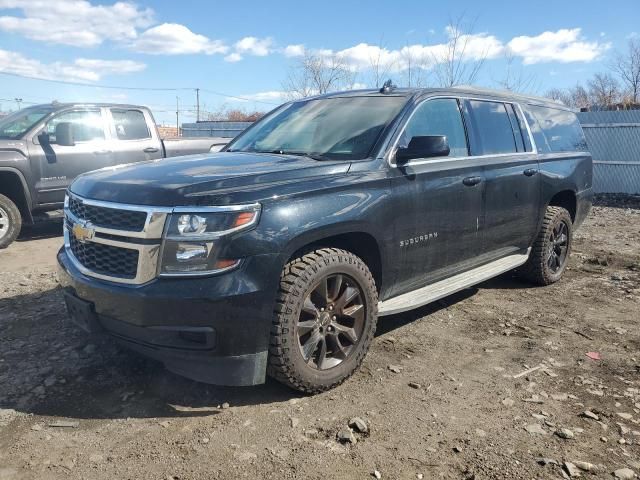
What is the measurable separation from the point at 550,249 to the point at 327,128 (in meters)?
2.98

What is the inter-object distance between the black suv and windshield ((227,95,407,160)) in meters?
0.02

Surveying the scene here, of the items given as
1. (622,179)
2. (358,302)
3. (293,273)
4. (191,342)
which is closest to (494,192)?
(358,302)

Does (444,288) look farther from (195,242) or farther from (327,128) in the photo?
(195,242)

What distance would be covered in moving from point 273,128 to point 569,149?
340 cm

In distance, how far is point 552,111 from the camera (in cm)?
595

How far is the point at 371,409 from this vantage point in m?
3.21

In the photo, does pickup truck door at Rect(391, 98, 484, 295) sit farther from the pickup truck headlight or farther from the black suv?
the pickup truck headlight

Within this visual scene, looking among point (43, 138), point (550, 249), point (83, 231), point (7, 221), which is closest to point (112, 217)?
point (83, 231)

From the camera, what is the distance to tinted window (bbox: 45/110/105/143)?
7.93 meters

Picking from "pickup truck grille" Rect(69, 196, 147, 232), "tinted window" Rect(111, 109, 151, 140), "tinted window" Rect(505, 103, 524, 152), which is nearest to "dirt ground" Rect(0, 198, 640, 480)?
"pickup truck grille" Rect(69, 196, 147, 232)

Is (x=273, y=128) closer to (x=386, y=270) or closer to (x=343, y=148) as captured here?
(x=343, y=148)

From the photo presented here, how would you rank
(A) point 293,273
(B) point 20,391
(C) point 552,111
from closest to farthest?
(A) point 293,273 → (B) point 20,391 → (C) point 552,111

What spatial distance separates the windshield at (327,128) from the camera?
152 inches

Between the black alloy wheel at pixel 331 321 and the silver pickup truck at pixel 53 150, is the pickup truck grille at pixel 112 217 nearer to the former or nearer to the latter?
the black alloy wheel at pixel 331 321
